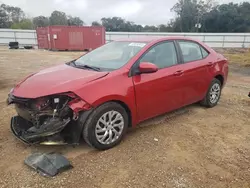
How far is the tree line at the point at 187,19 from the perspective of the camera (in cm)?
4697

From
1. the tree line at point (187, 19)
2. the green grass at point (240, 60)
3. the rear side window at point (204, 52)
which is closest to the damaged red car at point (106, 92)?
the rear side window at point (204, 52)

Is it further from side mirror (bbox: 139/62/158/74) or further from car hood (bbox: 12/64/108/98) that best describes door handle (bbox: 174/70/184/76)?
car hood (bbox: 12/64/108/98)

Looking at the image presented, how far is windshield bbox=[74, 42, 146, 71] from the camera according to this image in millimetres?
3791

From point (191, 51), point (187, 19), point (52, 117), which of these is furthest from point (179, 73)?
point (187, 19)

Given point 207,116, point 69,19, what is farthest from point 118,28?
point 207,116

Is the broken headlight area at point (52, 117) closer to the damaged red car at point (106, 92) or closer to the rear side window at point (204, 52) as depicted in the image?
the damaged red car at point (106, 92)

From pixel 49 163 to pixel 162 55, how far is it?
2449 mm

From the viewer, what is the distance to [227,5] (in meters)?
49.3

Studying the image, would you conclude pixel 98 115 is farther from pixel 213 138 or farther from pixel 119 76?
pixel 213 138

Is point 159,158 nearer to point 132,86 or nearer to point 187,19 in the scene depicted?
point 132,86

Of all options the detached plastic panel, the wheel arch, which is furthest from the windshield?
the detached plastic panel

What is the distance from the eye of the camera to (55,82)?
10.8 ft

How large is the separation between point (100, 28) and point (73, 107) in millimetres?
20502

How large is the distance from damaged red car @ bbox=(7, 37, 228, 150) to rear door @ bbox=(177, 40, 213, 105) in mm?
19
